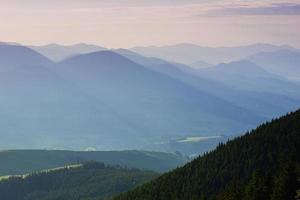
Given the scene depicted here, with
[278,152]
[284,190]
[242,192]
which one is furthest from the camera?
[278,152]

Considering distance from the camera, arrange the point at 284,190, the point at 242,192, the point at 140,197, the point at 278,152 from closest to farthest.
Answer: the point at 284,190 → the point at 242,192 → the point at 278,152 → the point at 140,197

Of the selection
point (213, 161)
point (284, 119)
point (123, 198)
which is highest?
point (284, 119)

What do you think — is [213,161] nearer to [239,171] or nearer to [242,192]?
[239,171]

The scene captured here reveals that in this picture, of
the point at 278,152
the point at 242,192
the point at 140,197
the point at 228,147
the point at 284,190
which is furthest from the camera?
the point at 228,147

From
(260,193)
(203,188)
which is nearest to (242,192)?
(260,193)

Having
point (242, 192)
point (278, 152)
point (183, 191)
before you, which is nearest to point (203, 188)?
point (183, 191)

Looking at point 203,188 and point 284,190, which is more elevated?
point 284,190

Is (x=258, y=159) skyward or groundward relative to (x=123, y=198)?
skyward

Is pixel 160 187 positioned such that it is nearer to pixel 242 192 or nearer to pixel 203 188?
pixel 203 188

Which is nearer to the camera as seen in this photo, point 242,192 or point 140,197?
point 242,192
